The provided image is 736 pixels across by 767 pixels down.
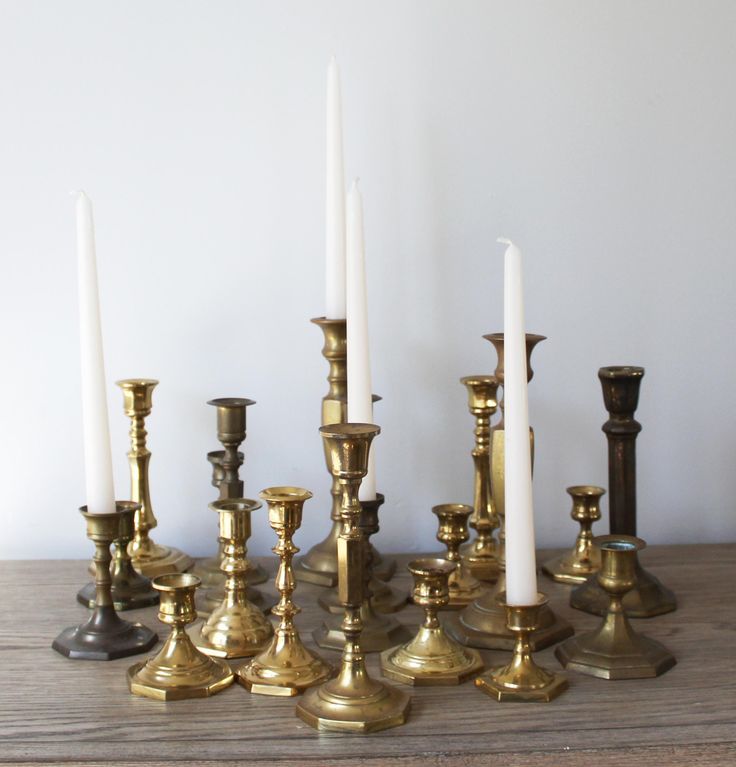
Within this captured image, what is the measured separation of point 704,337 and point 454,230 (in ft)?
0.89

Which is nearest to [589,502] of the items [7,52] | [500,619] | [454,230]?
[500,619]

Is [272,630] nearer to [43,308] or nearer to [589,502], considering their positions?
[589,502]

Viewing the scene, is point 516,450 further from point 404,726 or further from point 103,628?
point 103,628

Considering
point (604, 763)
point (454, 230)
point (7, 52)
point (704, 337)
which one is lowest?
point (604, 763)

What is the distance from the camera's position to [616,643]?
2.55 ft

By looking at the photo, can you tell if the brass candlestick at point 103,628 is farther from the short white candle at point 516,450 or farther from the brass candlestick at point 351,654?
the short white candle at point 516,450

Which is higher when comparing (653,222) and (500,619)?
(653,222)

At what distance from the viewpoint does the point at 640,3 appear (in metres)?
1.06

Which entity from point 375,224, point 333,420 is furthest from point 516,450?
point 375,224

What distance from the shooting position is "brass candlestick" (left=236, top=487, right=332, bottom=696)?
0.74 m

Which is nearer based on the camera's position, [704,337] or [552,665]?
[552,665]

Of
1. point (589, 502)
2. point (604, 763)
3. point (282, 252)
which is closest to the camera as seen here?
point (604, 763)

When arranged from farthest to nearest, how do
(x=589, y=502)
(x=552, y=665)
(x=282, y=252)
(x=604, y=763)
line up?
(x=282, y=252) < (x=589, y=502) < (x=552, y=665) < (x=604, y=763)

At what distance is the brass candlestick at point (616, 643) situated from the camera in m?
0.76
